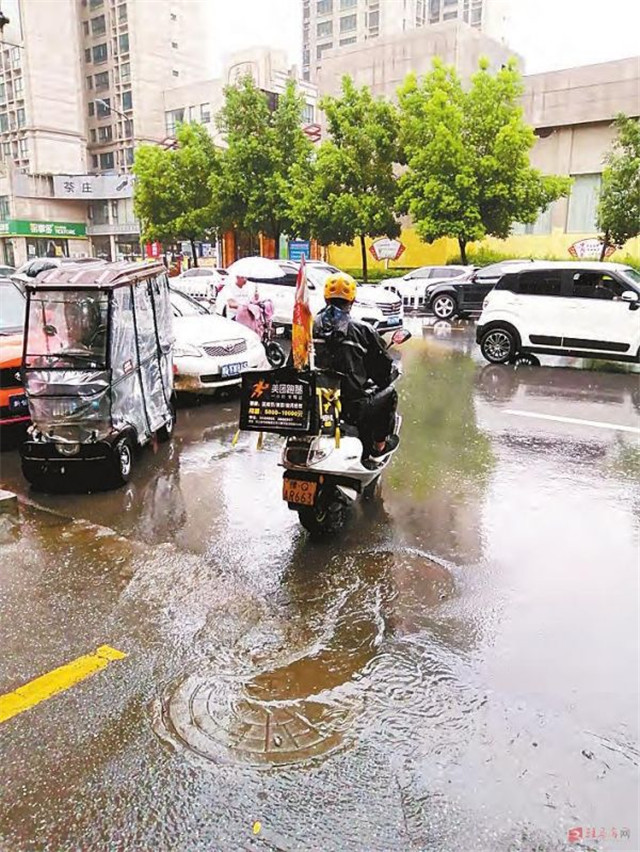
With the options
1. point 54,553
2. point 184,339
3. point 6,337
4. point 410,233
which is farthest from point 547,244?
point 54,553

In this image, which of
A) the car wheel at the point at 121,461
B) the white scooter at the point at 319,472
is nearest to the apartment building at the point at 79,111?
the car wheel at the point at 121,461

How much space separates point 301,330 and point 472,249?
1080 inches

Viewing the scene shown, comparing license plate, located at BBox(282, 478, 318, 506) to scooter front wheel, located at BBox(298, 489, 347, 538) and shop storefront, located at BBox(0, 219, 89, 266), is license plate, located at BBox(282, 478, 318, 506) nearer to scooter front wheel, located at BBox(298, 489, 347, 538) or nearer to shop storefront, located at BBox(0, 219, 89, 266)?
scooter front wheel, located at BBox(298, 489, 347, 538)

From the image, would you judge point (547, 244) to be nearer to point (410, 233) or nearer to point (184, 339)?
point (410, 233)

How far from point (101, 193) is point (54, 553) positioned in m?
59.7

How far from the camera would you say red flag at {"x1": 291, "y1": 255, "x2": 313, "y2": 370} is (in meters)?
4.54

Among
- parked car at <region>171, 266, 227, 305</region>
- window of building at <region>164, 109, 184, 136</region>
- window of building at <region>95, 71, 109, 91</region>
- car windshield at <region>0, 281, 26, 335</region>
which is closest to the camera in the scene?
car windshield at <region>0, 281, 26, 335</region>

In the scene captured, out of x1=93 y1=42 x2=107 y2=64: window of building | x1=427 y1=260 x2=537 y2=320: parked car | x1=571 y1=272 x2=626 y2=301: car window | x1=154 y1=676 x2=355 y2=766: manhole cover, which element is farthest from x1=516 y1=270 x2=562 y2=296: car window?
x1=93 y1=42 x2=107 y2=64: window of building

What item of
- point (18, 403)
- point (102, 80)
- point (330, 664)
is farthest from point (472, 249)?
point (102, 80)

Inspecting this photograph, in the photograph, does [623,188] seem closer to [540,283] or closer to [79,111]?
[540,283]

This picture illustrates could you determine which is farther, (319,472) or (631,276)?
(631,276)

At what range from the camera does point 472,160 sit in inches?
886

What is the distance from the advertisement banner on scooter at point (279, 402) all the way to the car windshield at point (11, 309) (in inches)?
185

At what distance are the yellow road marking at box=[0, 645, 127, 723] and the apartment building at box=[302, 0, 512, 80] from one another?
9394 centimetres
